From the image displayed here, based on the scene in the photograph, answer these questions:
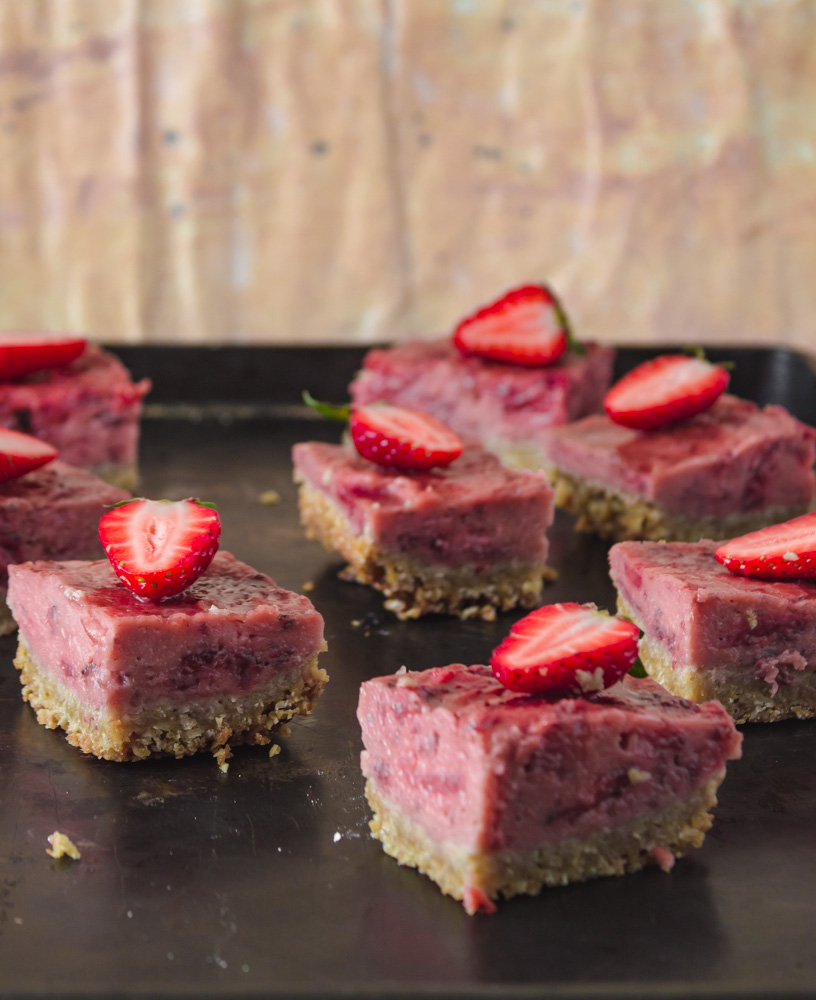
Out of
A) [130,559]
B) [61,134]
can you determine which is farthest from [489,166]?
[130,559]

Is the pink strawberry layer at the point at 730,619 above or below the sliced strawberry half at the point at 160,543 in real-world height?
below

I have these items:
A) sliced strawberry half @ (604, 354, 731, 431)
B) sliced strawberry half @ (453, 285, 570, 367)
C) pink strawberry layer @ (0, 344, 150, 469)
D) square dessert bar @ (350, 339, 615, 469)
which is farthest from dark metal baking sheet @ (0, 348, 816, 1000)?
sliced strawberry half @ (453, 285, 570, 367)

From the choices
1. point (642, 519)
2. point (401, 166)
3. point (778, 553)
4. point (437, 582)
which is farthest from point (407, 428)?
point (401, 166)

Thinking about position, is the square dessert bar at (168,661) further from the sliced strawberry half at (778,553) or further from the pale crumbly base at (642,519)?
the pale crumbly base at (642,519)

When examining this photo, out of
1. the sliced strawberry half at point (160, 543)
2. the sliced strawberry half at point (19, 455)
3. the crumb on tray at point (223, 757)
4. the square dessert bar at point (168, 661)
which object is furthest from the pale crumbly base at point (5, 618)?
the crumb on tray at point (223, 757)

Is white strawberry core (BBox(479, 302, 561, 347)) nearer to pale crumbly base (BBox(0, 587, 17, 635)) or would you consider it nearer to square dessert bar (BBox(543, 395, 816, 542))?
square dessert bar (BBox(543, 395, 816, 542))

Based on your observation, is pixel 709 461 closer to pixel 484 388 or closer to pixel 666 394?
pixel 666 394
